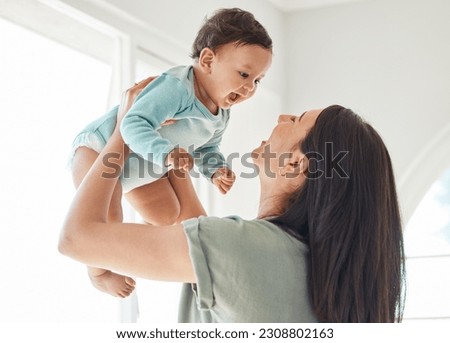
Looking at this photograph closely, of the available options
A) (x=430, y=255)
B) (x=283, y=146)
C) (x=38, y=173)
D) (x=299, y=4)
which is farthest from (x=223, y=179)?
(x=299, y=4)

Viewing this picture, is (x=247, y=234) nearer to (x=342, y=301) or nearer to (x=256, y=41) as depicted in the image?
(x=342, y=301)

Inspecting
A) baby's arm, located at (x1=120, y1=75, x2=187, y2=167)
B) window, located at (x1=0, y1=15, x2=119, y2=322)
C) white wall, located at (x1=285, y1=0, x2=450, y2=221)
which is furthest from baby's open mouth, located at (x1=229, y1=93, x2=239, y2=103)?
white wall, located at (x1=285, y1=0, x2=450, y2=221)

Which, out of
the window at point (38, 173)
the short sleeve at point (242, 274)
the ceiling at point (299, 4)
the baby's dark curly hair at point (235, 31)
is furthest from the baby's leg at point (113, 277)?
the ceiling at point (299, 4)

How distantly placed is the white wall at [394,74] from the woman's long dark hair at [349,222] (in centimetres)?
221

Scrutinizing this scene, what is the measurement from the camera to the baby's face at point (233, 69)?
1611 mm

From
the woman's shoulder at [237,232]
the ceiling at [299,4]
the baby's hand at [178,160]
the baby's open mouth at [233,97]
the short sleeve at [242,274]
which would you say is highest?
the ceiling at [299,4]

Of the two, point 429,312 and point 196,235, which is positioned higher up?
point 429,312

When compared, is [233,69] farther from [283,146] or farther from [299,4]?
[299,4]

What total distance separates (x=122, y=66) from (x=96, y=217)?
1.58 meters

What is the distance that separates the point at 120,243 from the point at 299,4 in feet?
9.18

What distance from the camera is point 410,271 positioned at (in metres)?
3.57

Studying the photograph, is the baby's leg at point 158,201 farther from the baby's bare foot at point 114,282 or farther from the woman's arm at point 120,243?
the woman's arm at point 120,243

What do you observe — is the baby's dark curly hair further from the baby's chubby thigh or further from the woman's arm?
the woman's arm

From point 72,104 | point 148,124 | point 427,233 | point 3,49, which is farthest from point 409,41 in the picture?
point 148,124
